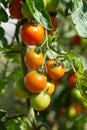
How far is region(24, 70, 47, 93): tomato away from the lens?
60.6 inches

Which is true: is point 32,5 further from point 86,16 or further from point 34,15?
point 86,16

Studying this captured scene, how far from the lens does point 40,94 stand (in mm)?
1601

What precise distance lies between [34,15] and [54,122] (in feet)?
6.28

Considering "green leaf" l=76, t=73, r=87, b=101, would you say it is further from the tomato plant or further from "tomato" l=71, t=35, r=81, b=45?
"tomato" l=71, t=35, r=81, b=45

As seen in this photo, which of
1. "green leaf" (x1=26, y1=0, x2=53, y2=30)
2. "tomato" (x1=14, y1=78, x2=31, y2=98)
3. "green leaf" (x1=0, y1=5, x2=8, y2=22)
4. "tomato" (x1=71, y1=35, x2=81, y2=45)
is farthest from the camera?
"tomato" (x1=71, y1=35, x2=81, y2=45)

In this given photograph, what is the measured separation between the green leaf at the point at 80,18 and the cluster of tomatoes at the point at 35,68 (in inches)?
5.0

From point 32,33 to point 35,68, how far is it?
0.15 metres

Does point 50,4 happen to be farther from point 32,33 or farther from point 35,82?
point 35,82

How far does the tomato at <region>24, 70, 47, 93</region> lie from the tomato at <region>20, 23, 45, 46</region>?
0.12 metres

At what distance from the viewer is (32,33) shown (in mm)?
1499

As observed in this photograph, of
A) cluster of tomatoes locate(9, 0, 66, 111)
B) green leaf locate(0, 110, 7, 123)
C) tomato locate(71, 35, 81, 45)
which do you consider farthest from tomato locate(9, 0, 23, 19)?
tomato locate(71, 35, 81, 45)

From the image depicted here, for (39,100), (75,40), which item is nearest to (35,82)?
(39,100)

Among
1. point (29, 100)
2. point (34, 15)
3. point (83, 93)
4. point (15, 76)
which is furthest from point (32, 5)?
point (15, 76)

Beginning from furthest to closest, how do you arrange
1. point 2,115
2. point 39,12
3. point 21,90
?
1. point 2,115
2. point 21,90
3. point 39,12
